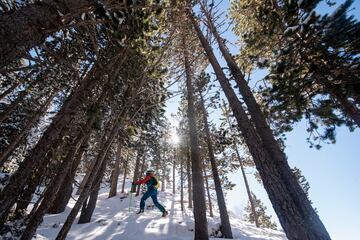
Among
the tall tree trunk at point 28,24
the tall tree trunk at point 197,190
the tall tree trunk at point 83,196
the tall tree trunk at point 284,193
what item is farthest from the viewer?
the tall tree trunk at point 197,190

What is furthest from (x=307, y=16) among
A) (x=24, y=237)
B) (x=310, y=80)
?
(x=24, y=237)

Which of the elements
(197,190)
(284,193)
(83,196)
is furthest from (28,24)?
(197,190)

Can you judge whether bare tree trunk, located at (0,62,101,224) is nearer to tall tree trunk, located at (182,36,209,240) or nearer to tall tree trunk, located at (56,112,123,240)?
tall tree trunk, located at (56,112,123,240)

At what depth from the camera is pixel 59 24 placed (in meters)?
3.38

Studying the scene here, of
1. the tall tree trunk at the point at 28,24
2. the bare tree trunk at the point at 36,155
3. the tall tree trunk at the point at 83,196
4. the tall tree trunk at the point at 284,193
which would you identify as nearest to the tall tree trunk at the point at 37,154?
the bare tree trunk at the point at 36,155

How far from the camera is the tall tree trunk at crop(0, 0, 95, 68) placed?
2.63m

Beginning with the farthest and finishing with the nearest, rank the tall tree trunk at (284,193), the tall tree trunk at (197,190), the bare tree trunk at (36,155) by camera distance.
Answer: the tall tree trunk at (197,190) → the bare tree trunk at (36,155) → the tall tree trunk at (284,193)

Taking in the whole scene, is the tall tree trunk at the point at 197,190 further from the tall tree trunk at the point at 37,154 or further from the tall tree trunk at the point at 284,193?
the tall tree trunk at the point at 37,154

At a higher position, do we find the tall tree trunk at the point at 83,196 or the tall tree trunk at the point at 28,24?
the tall tree trunk at the point at 28,24

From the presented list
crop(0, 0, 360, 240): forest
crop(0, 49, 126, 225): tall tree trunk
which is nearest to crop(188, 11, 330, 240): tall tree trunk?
crop(0, 0, 360, 240): forest

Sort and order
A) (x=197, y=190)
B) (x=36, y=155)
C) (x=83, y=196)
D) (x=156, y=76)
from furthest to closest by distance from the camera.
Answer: (x=197, y=190) → (x=156, y=76) → (x=36, y=155) → (x=83, y=196)

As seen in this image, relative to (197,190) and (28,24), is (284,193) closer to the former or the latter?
(197,190)

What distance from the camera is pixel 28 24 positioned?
286cm

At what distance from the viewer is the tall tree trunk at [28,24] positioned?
2629mm
